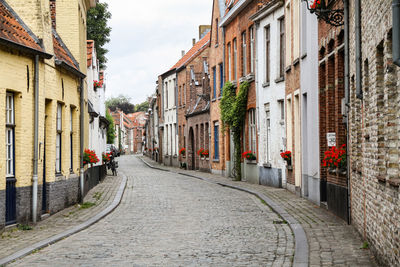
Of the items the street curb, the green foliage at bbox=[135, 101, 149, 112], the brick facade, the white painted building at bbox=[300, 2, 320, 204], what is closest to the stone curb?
the brick facade

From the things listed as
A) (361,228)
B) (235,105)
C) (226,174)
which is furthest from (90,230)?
(226,174)

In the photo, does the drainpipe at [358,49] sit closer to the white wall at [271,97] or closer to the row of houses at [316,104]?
the row of houses at [316,104]

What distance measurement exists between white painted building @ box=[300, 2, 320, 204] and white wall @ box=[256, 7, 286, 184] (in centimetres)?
328

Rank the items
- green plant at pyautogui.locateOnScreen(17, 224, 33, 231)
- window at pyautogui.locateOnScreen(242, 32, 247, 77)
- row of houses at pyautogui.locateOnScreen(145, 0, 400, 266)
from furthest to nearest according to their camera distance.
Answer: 1. window at pyautogui.locateOnScreen(242, 32, 247, 77)
2. green plant at pyautogui.locateOnScreen(17, 224, 33, 231)
3. row of houses at pyautogui.locateOnScreen(145, 0, 400, 266)

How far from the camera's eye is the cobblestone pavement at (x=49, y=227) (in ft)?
35.2

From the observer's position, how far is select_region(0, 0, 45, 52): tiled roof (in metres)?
12.4

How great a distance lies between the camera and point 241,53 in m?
29.6

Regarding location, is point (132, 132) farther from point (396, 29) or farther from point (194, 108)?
point (396, 29)

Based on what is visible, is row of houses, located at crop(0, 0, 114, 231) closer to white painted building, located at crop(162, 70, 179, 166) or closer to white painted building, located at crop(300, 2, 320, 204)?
white painted building, located at crop(300, 2, 320, 204)

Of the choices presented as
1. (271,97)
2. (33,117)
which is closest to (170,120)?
(271,97)

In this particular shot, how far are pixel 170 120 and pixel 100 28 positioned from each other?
31.5 ft

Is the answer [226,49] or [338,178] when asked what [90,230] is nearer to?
[338,178]

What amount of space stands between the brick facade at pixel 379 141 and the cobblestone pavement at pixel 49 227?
5164 millimetres

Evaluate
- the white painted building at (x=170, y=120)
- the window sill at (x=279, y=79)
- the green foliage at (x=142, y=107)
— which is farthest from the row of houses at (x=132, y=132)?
the window sill at (x=279, y=79)
